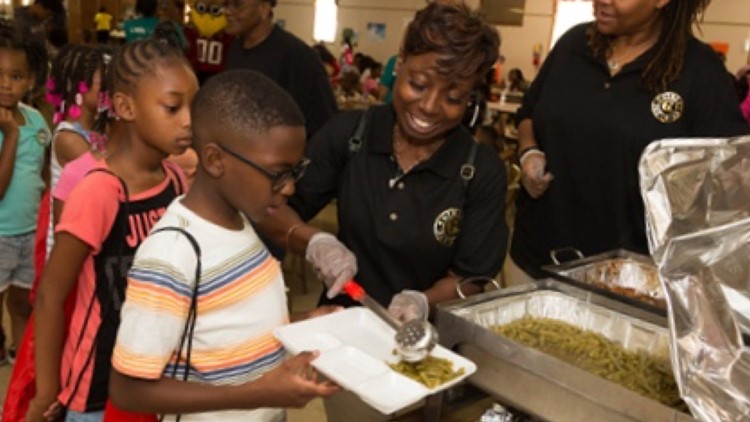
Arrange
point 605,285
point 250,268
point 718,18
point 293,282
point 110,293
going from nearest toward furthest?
point 250,268, point 110,293, point 605,285, point 293,282, point 718,18

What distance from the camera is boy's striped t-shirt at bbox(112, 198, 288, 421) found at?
0.81m

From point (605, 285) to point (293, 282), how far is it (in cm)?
234

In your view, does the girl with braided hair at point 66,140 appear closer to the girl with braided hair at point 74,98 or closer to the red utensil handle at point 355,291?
the girl with braided hair at point 74,98

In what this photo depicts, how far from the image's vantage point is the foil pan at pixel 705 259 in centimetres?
82

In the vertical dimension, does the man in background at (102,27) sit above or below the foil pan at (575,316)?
above

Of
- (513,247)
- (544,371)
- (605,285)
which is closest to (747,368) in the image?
(544,371)

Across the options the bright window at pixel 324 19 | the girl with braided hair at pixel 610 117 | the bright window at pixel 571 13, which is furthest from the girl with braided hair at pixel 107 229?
the bright window at pixel 324 19

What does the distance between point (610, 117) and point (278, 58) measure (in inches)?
54.2

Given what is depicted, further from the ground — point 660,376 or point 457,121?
point 457,121

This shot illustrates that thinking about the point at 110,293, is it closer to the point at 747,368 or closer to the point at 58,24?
the point at 747,368

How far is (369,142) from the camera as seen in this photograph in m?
1.29

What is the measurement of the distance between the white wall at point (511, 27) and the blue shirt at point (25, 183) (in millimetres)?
2615

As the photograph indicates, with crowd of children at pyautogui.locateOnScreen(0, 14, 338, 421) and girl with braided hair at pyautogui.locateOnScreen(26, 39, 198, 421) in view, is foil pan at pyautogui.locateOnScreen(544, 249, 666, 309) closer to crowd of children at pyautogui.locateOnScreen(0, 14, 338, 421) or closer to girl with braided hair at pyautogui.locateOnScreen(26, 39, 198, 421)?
crowd of children at pyautogui.locateOnScreen(0, 14, 338, 421)

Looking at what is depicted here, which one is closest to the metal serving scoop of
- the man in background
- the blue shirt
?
the blue shirt
